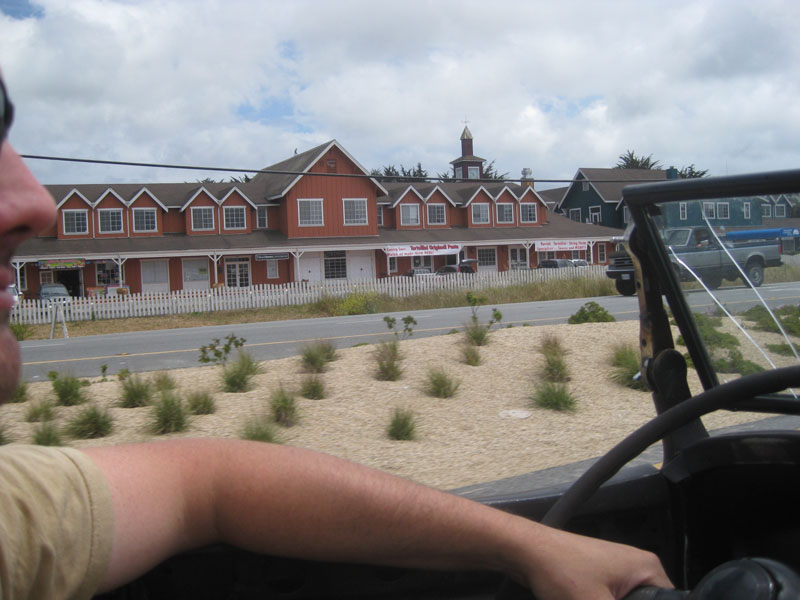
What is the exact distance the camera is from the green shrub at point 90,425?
6762 millimetres

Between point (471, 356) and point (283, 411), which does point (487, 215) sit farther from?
point (283, 411)

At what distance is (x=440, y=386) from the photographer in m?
8.04

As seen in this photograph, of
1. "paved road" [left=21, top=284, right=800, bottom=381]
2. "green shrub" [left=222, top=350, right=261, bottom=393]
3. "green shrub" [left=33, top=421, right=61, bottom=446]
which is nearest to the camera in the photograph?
"green shrub" [left=33, top=421, right=61, bottom=446]

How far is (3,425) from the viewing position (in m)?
6.83

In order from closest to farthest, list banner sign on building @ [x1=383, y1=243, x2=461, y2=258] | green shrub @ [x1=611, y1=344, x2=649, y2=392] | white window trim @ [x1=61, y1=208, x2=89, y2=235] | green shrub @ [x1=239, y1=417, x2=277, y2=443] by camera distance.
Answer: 1. green shrub @ [x1=239, y1=417, x2=277, y2=443]
2. green shrub @ [x1=611, y1=344, x2=649, y2=392]
3. white window trim @ [x1=61, y1=208, x2=89, y2=235]
4. banner sign on building @ [x1=383, y1=243, x2=461, y2=258]

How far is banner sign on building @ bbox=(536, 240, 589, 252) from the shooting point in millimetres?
45094

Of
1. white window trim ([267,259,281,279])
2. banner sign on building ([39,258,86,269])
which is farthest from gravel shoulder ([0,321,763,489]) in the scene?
white window trim ([267,259,281,279])

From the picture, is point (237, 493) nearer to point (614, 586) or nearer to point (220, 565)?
point (220, 565)

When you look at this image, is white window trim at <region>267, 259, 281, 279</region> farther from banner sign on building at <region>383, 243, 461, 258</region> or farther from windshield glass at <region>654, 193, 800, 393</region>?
windshield glass at <region>654, 193, 800, 393</region>

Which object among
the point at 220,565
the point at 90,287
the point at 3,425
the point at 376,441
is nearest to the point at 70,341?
the point at 3,425

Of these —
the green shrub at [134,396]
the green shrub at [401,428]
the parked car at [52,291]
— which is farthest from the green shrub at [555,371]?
the parked car at [52,291]

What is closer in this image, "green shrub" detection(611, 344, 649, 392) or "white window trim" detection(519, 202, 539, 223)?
"green shrub" detection(611, 344, 649, 392)

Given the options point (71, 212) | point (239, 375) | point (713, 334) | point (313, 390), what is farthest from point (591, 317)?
point (71, 212)

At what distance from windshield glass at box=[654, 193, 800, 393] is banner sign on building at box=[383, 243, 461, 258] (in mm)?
38049
